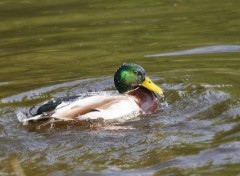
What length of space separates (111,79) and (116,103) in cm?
183

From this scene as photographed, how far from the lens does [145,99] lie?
848 centimetres

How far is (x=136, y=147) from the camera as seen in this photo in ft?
23.2

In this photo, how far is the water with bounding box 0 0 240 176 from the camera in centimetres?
674

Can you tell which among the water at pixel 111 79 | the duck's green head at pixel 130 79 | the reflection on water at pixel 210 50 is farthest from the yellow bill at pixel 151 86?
the reflection on water at pixel 210 50

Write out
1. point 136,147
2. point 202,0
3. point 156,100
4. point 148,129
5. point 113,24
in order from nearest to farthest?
point 136,147 < point 148,129 < point 156,100 < point 113,24 < point 202,0

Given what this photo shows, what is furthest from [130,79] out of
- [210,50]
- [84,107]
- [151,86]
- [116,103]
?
[210,50]

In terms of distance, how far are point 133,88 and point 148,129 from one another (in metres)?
0.96

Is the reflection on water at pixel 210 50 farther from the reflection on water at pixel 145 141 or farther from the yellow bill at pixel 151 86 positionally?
the yellow bill at pixel 151 86

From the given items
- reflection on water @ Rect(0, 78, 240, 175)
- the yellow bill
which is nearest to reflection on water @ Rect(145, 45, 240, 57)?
reflection on water @ Rect(0, 78, 240, 175)

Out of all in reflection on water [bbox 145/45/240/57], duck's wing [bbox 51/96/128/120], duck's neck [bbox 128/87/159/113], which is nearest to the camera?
duck's wing [bbox 51/96/128/120]

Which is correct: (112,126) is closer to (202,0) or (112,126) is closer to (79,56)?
(79,56)

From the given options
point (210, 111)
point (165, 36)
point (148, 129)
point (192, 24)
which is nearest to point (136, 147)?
point (148, 129)

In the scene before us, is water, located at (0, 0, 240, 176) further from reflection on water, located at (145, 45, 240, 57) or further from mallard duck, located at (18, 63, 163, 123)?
mallard duck, located at (18, 63, 163, 123)

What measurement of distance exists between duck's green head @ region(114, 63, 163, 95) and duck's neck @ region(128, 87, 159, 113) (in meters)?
0.05
